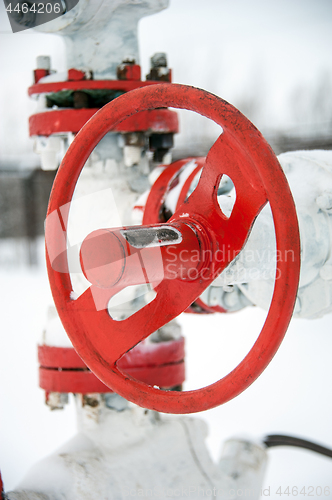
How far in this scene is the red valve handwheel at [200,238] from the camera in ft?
1.28

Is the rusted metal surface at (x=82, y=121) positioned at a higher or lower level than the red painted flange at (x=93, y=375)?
higher

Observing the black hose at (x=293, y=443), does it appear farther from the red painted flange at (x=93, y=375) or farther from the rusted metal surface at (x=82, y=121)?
the rusted metal surface at (x=82, y=121)

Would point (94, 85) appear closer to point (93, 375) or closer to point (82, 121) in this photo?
point (82, 121)

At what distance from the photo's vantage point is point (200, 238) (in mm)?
463

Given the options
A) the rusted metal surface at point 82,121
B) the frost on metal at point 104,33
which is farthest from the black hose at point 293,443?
the frost on metal at point 104,33

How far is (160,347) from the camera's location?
0.78 m

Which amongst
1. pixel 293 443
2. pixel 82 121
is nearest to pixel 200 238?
pixel 82 121

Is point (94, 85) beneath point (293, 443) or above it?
above

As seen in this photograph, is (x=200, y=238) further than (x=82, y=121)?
No

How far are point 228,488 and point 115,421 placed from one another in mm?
222

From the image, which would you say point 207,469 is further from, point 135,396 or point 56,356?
point 135,396

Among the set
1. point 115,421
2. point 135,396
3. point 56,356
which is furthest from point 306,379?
point 135,396

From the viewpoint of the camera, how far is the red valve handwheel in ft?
1.28

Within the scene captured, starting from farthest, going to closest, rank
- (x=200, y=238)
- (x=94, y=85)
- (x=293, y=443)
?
(x=293, y=443) < (x=94, y=85) < (x=200, y=238)
